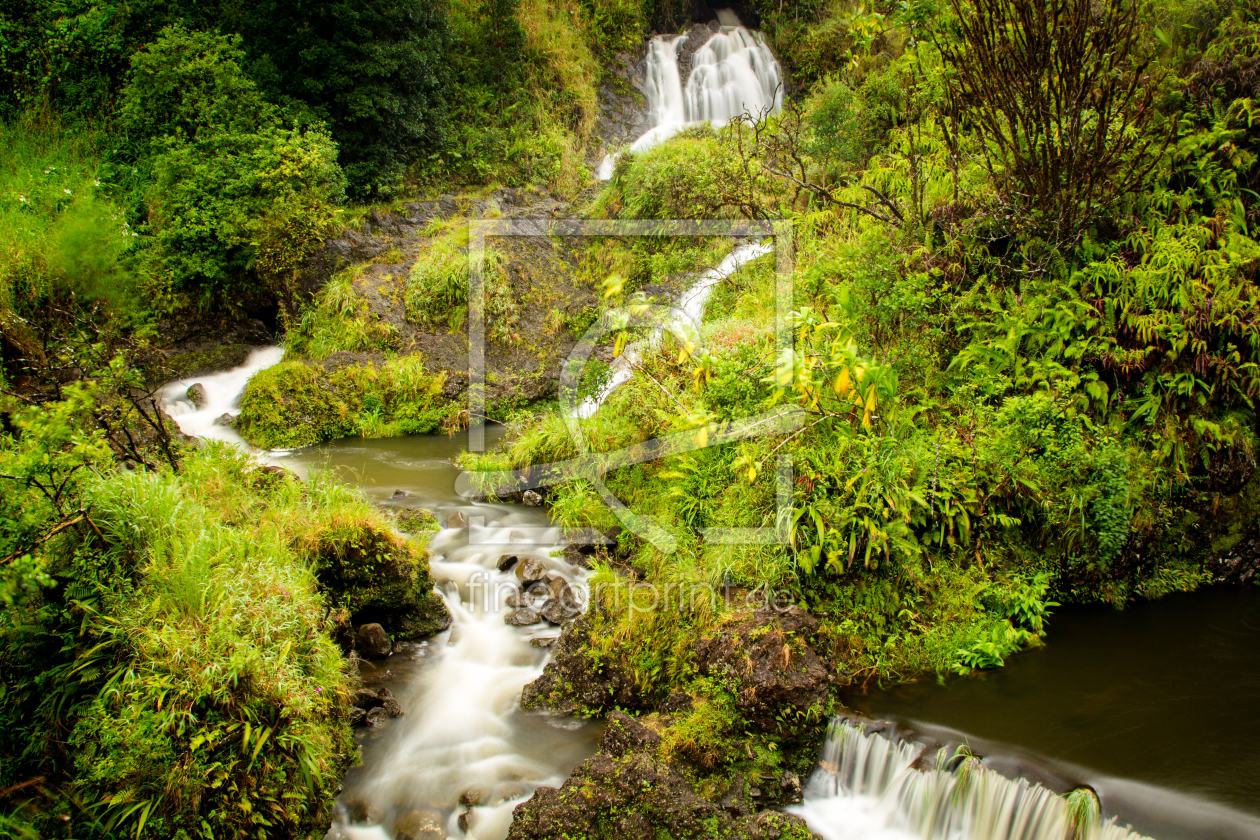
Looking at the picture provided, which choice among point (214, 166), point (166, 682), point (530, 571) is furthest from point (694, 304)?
point (214, 166)

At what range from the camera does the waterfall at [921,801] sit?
379 centimetres

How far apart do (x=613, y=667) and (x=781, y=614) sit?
1.29 metres

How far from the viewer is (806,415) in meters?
5.85

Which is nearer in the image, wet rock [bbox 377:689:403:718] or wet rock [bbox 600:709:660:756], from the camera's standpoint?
wet rock [bbox 600:709:660:756]

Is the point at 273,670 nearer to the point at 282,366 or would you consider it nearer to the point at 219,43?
the point at 282,366

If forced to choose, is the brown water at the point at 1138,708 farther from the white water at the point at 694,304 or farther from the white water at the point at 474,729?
the white water at the point at 694,304

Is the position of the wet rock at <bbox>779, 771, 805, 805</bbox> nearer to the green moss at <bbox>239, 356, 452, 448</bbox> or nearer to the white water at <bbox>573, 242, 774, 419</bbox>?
the white water at <bbox>573, 242, 774, 419</bbox>

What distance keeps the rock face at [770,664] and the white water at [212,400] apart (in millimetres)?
7539

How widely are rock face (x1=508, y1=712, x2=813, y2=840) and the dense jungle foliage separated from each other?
0.33 metres

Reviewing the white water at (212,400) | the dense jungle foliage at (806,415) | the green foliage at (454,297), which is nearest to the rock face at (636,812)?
the dense jungle foliage at (806,415)

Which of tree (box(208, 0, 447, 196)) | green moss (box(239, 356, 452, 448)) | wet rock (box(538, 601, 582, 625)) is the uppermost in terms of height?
tree (box(208, 0, 447, 196))

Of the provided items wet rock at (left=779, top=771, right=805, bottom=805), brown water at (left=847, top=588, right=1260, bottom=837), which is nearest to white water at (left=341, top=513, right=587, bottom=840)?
wet rock at (left=779, top=771, right=805, bottom=805)

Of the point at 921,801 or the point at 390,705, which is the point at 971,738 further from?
the point at 390,705

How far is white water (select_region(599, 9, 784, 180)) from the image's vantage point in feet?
51.8
